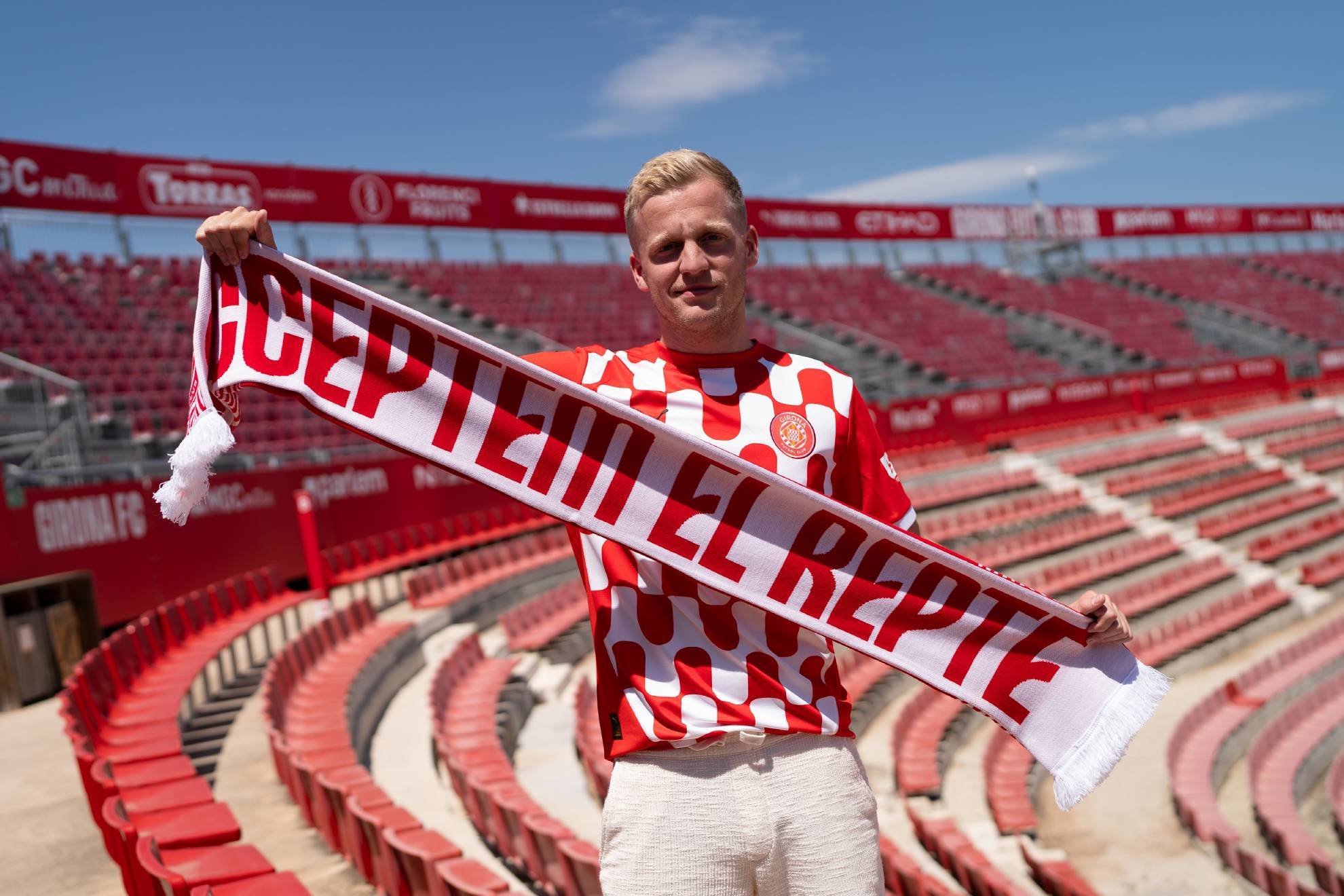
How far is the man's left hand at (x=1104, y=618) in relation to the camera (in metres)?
2.23

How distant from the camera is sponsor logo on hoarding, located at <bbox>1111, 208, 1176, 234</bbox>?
43.6m

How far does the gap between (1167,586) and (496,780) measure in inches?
583

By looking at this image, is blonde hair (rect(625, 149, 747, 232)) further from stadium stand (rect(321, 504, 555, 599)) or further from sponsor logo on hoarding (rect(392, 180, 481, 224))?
sponsor logo on hoarding (rect(392, 180, 481, 224))

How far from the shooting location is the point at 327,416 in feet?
7.66

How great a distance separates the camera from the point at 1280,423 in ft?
89.0

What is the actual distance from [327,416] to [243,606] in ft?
33.5

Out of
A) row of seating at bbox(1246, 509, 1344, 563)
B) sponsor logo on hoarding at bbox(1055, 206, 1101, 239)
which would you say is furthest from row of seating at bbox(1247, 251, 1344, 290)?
row of seating at bbox(1246, 509, 1344, 563)

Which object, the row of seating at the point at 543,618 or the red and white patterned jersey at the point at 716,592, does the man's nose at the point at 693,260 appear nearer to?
the red and white patterned jersey at the point at 716,592

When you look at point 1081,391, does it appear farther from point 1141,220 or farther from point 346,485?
point 1141,220

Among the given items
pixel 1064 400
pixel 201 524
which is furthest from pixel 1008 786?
pixel 1064 400

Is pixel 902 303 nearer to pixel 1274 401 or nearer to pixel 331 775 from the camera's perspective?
pixel 1274 401

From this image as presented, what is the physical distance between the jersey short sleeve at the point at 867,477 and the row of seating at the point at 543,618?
946 cm

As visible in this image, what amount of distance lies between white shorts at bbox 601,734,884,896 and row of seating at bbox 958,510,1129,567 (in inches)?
637

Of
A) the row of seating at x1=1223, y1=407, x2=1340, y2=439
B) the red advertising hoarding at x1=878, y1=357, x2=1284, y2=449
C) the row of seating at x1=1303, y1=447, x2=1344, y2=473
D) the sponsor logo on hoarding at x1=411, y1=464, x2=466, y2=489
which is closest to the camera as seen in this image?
the sponsor logo on hoarding at x1=411, y1=464, x2=466, y2=489
